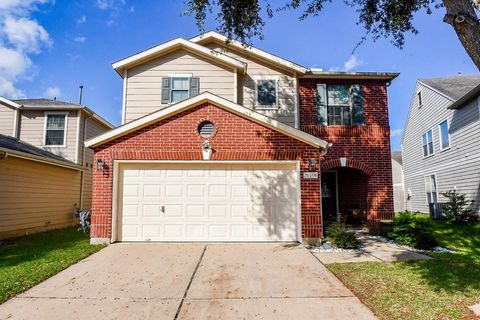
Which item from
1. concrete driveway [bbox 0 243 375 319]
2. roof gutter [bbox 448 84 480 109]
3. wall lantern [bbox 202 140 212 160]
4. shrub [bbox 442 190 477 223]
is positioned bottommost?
concrete driveway [bbox 0 243 375 319]

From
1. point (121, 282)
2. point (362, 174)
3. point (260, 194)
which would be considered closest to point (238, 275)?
point (121, 282)

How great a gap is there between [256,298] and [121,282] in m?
2.44

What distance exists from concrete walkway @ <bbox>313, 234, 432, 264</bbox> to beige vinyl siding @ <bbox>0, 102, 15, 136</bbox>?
49.8 feet

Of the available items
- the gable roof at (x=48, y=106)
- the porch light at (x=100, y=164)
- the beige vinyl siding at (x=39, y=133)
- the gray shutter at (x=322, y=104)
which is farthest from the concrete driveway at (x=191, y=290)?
the gable roof at (x=48, y=106)

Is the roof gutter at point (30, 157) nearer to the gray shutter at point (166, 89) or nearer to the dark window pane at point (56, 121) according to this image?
the dark window pane at point (56, 121)

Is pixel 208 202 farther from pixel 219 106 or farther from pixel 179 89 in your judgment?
pixel 179 89

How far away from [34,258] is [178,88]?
7155mm

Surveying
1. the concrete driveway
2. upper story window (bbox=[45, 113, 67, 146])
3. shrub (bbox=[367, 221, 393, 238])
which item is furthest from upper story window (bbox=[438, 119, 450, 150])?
upper story window (bbox=[45, 113, 67, 146])

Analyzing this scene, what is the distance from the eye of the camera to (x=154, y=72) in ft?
39.2

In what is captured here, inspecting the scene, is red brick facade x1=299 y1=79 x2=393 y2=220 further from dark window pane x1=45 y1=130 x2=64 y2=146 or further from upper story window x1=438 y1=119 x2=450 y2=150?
dark window pane x1=45 y1=130 x2=64 y2=146

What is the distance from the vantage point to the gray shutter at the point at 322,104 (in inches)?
496

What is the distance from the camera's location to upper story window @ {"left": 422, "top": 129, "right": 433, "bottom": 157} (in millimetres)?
18750

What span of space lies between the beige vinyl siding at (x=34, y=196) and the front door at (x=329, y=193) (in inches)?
445

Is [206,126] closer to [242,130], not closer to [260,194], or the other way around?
[242,130]
